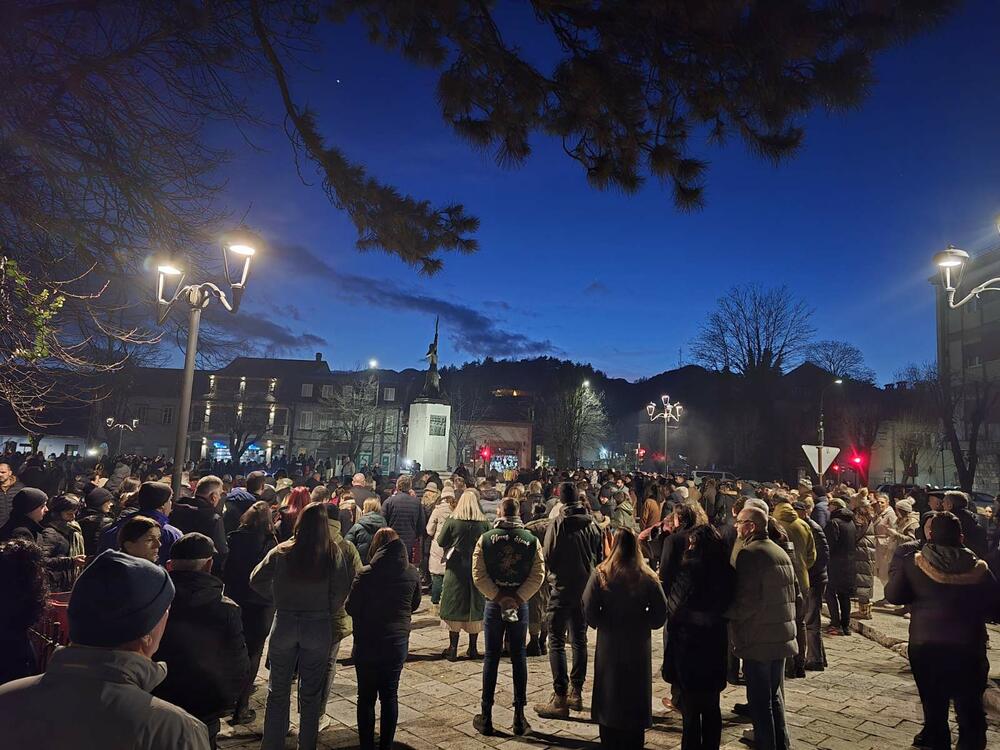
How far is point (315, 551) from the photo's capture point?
184 inches

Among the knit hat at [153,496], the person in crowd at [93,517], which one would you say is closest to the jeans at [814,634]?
the knit hat at [153,496]

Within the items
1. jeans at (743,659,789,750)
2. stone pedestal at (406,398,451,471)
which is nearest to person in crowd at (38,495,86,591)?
jeans at (743,659,789,750)

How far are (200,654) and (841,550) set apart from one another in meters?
9.39

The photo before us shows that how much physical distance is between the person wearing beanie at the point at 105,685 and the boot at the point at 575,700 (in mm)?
4931

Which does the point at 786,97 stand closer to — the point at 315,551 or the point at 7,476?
the point at 315,551

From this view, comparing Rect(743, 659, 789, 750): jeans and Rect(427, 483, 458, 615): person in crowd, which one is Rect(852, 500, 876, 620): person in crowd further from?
Rect(427, 483, 458, 615): person in crowd

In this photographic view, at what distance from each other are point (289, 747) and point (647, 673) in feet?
9.84

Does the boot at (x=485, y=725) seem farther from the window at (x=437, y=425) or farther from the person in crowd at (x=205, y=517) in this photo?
the window at (x=437, y=425)

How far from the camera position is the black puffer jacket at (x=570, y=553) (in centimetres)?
616

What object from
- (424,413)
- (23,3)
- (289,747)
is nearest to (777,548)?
(289,747)

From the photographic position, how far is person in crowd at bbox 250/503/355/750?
15.0 feet

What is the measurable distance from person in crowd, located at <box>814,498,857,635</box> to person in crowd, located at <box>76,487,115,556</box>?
10.4 m

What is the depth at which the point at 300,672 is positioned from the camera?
15.1 feet

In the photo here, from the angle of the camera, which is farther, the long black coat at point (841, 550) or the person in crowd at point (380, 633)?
the long black coat at point (841, 550)
